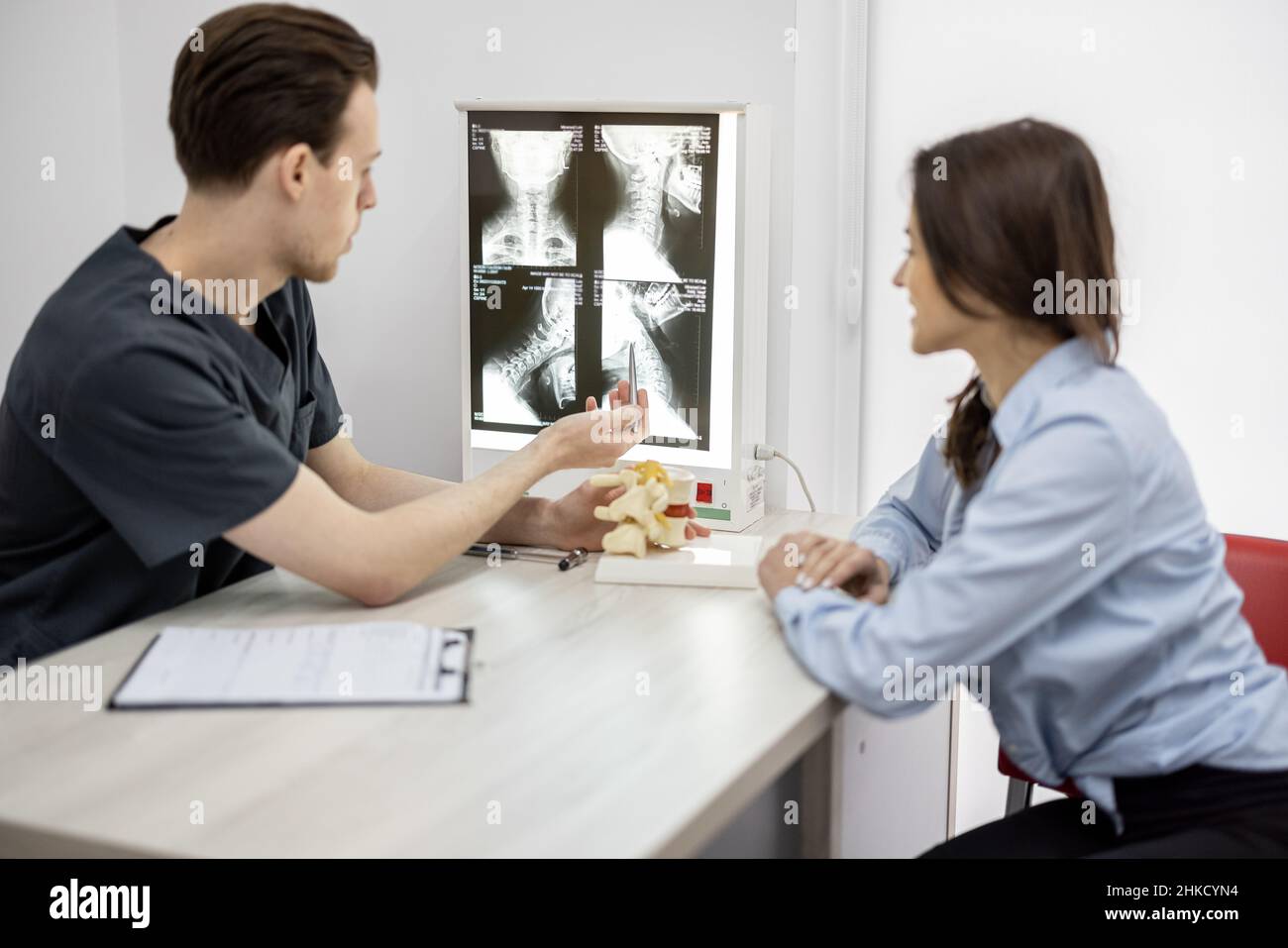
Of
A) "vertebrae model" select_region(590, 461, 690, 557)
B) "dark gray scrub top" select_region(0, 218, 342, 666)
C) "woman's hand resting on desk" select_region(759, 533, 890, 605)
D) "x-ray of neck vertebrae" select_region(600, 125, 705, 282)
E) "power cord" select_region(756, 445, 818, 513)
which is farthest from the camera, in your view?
"power cord" select_region(756, 445, 818, 513)

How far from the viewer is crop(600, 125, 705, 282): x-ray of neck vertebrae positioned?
189cm

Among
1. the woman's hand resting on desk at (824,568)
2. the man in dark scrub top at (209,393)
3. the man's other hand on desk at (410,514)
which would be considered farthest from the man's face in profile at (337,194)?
the woman's hand resting on desk at (824,568)

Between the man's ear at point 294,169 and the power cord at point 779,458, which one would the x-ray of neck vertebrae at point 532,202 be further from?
the man's ear at point 294,169

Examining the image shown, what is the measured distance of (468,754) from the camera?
1.10 metres

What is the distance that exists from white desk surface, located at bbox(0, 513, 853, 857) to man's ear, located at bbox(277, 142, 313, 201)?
50 centimetres

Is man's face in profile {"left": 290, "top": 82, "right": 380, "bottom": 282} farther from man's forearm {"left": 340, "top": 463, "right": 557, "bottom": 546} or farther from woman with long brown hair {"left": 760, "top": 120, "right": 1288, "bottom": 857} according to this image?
woman with long brown hair {"left": 760, "top": 120, "right": 1288, "bottom": 857}

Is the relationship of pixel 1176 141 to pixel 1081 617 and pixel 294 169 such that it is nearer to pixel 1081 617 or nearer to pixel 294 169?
pixel 1081 617

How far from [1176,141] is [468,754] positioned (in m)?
1.54

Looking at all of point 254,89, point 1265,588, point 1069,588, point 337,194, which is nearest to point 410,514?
point 337,194

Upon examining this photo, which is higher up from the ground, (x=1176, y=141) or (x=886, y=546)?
(x=1176, y=141)

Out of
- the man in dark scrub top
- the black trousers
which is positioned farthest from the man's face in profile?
A: the black trousers

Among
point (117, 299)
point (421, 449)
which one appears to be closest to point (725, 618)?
point (117, 299)

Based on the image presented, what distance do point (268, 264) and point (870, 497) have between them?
1180 mm
